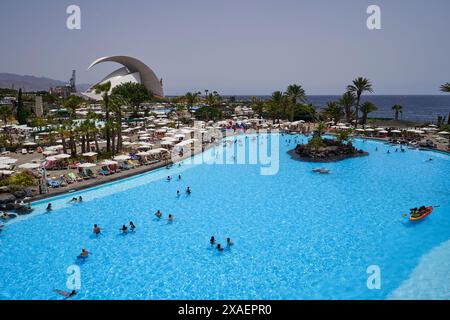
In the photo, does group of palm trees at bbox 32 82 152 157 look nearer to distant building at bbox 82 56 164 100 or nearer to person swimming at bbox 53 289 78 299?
person swimming at bbox 53 289 78 299

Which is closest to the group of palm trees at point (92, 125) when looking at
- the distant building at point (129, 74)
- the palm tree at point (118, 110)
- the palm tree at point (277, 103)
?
the palm tree at point (118, 110)

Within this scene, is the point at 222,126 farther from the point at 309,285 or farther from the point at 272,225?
the point at 309,285

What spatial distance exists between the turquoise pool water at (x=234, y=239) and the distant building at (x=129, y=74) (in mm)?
54600

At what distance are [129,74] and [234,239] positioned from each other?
68188 mm

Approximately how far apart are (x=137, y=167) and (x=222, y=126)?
2605 cm

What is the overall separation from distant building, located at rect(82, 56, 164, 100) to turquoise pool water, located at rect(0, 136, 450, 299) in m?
54.6

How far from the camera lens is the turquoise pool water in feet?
36.2

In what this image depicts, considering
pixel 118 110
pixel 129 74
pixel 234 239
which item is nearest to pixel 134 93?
pixel 129 74

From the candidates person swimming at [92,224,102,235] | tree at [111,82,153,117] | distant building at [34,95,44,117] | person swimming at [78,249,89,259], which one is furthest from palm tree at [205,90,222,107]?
person swimming at [78,249,89,259]

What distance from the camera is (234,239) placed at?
47.6ft

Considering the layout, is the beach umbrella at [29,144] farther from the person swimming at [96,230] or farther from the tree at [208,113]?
the tree at [208,113]

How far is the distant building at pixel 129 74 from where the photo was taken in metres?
71.2

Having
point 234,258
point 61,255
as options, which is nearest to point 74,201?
point 61,255

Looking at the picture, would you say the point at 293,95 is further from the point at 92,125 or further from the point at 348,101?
the point at 92,125
